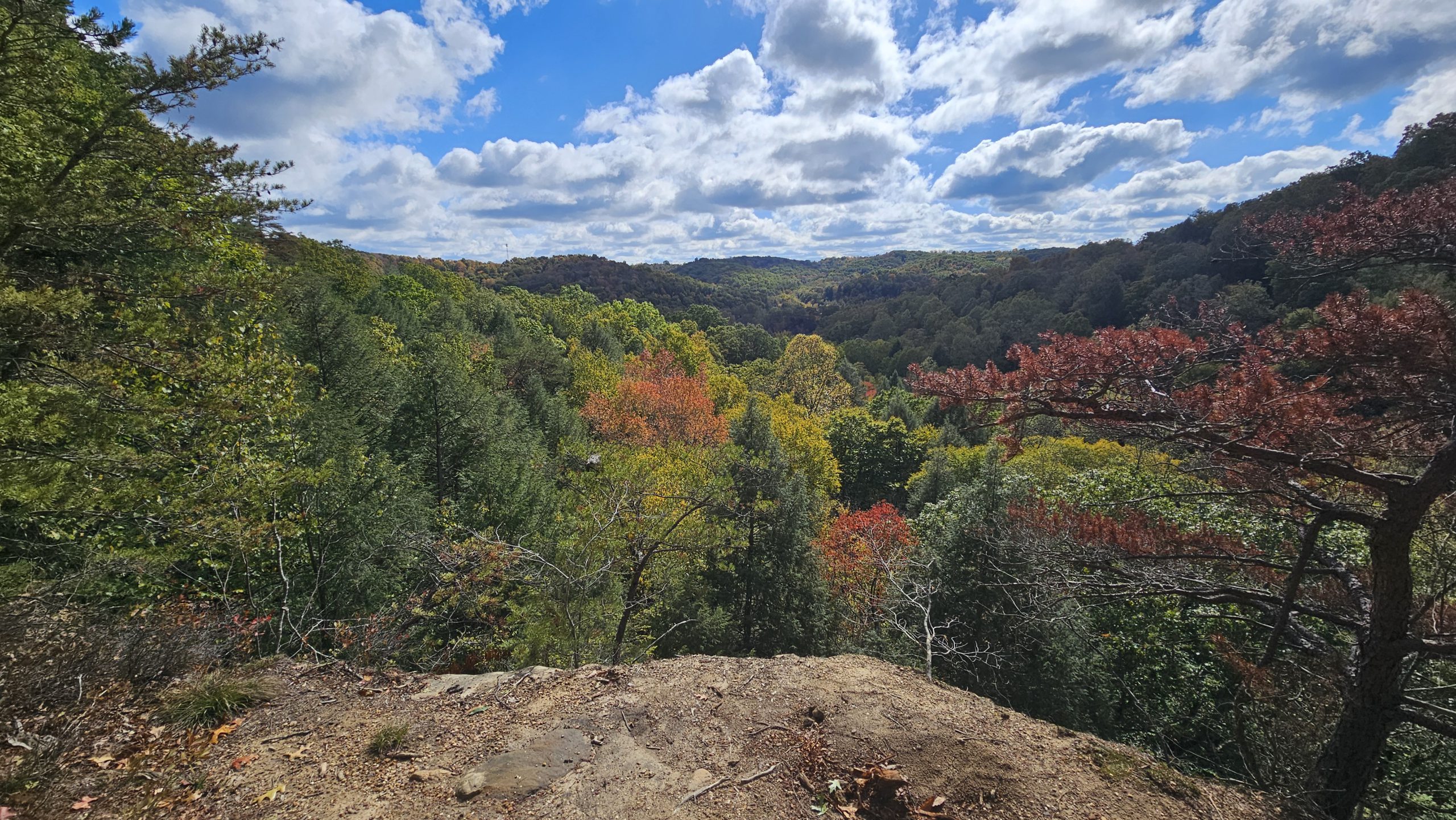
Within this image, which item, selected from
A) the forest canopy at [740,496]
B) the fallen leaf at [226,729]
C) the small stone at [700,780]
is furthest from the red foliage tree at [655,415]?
the small stone at [700,780]

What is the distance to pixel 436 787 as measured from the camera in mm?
3973

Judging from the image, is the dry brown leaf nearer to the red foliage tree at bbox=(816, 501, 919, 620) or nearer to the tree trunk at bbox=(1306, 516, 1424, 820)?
the tree trunk at bbox=(1306, 516, 1424, 820)

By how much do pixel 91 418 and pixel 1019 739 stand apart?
9456 millimetres

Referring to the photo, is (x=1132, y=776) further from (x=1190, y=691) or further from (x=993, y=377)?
(x=1190, y=691)

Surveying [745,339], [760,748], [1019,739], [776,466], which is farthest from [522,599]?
[745,339]

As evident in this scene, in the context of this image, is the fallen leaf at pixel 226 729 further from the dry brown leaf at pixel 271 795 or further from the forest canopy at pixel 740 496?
the forest canopy at pixel 740 496

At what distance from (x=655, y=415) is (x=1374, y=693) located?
1102 inches

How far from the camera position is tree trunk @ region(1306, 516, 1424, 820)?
426 cm

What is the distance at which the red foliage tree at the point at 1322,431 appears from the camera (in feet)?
13.0

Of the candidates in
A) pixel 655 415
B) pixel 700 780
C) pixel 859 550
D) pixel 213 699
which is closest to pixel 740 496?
pixel 859 550

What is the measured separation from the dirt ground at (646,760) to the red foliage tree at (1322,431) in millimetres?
1625

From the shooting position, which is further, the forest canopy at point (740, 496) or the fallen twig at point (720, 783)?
the forest canopy at point (740, 496)

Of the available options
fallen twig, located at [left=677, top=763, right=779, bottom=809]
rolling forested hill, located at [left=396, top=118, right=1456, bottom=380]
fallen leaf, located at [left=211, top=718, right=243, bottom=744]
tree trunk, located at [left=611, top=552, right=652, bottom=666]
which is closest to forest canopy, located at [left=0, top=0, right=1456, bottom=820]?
tree trunk, located at [left=611, top=552, right=652, bottom=666]

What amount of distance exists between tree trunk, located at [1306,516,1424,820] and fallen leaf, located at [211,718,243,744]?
870cm
